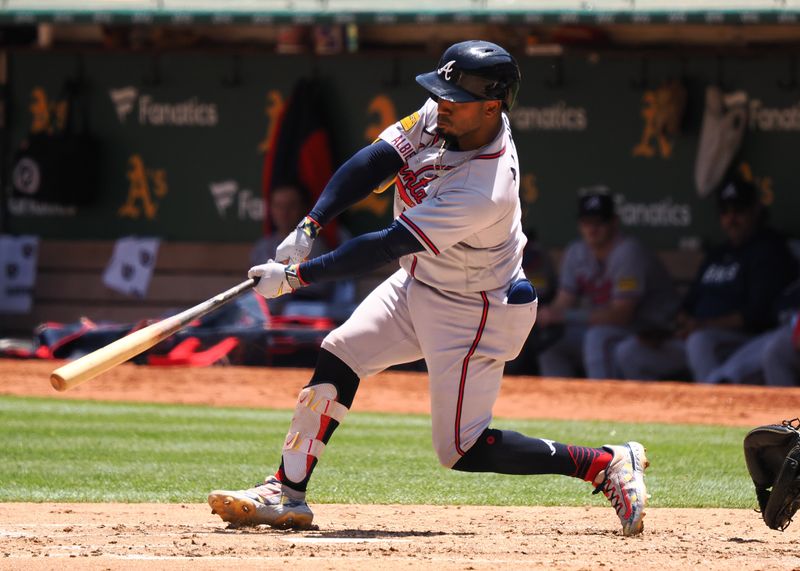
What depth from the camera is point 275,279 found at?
4199 millimetres

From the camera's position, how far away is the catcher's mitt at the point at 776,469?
4.37 meters

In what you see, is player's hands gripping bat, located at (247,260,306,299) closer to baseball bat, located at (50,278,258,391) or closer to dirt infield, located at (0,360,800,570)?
baseball bat, located at (50,278,258,391)

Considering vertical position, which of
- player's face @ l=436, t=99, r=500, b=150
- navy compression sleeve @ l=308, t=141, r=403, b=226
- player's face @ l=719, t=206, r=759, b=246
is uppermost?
player's face @ l=436, t=99, r=500, b=150

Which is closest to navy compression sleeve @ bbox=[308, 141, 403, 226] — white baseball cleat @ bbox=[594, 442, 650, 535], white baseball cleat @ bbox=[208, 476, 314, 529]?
white baseball cleat @ bbox=[208, 476, 314, 529]

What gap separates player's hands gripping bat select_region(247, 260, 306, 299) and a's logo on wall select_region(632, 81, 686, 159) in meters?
7.31

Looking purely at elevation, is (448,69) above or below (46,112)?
above

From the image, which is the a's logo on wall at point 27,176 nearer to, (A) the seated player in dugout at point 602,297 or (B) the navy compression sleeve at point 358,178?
(A) the seated player in dugout at point 602,297

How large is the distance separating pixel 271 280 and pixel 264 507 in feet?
2.44

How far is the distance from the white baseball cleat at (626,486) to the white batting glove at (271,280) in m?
1.19

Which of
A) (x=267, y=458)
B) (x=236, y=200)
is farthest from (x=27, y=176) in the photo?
(x=267, y=458)

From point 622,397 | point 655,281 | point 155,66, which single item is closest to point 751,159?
point 655,281

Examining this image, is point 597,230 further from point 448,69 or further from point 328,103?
point 448,69

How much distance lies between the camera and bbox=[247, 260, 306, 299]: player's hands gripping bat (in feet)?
13.8

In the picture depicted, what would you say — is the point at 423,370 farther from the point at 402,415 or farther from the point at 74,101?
the point at 74,101
